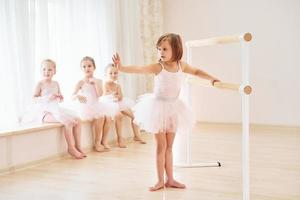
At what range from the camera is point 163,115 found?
91.4 inches

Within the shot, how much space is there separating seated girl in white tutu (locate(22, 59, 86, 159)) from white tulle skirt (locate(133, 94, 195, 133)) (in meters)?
1.06

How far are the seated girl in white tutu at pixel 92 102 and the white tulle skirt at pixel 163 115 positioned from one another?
4.10ft

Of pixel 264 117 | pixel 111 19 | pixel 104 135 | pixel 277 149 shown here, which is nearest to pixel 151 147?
pixel 104 135

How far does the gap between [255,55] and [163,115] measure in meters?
2.76

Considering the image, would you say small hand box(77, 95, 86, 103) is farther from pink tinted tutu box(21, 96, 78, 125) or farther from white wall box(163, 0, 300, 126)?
white wall box(163, 0, 300, 126)

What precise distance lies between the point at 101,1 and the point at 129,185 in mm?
2234

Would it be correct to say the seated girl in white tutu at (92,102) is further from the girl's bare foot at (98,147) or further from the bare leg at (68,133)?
the bare leg at (68,133)

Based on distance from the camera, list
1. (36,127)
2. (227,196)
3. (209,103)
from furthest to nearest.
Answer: (209,103), (36,127), (227,196)

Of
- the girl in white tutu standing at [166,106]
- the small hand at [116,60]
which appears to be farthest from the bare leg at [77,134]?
the small hand at [116,60]

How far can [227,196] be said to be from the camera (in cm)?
220

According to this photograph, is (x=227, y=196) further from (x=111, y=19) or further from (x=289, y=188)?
(x=111, y=19)

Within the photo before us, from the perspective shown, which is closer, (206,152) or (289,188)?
(289,188)

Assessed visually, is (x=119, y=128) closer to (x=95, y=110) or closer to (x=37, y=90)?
(x=95, y=110)

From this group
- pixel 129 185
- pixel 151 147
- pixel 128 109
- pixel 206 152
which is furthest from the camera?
pixel 128 109
